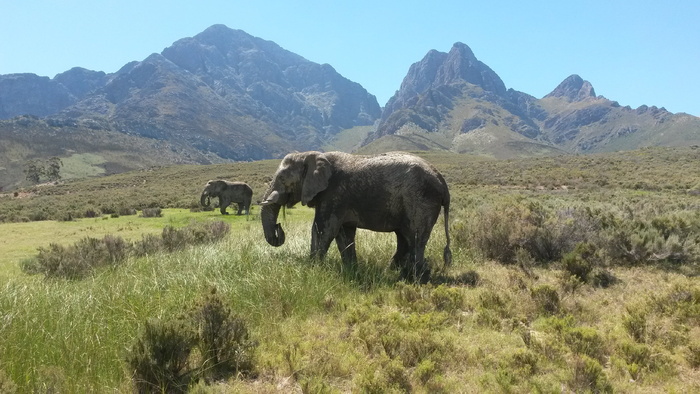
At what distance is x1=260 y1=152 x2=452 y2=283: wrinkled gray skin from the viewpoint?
7.24 meters

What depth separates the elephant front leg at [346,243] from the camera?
26.5ft

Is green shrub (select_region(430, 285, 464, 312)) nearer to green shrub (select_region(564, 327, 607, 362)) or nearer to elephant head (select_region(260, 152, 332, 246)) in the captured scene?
green shrub (select_region(564, 327, 607, 362))

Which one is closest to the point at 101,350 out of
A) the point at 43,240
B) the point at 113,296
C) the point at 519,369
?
the point at 113,296

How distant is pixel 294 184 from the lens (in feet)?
26.8

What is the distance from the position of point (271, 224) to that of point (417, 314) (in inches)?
156

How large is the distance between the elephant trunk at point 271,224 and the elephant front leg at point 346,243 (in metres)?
1.21

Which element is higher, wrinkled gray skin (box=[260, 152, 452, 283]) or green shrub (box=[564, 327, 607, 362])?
wrinkled gray skin (box=[260, 152, 452, 283])

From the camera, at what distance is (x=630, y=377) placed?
383 cm

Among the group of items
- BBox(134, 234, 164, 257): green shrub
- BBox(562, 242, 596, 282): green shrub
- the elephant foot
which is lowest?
BBox(134, 234, 164, 257): green shrub

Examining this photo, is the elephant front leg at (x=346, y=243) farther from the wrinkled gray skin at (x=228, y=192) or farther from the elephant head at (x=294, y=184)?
the wrinkled gray skin at (x=228, y=192)

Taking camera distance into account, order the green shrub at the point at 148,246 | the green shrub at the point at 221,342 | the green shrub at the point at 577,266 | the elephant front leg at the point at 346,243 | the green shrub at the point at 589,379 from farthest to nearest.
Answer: the green shrub at the point at 148,246
the elephant front leg at the point at 346,243
the green shrub at the point at 577,266
the green shrub at the point at 221,342
the green shrub at the point at 589,379

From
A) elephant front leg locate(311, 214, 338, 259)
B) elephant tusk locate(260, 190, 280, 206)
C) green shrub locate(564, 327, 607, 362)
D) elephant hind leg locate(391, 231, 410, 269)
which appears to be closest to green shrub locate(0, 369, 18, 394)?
elephant front leg locate(311, 214, 338, 259)

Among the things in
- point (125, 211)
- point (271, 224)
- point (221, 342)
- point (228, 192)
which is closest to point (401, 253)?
point (271, 224)

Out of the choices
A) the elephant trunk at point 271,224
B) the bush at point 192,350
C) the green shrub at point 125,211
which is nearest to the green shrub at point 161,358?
the bush at point 192,350
